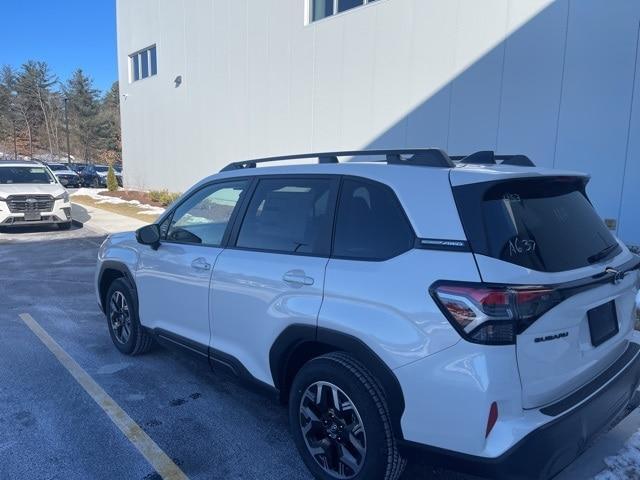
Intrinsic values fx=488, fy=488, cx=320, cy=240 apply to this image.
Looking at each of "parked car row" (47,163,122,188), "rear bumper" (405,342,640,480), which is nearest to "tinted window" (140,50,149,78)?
"parked car row" (47,163,122,188)

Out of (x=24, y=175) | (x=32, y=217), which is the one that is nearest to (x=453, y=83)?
(x=32, y=217)

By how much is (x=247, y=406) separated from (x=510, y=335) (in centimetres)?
235


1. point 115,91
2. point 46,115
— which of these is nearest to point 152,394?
point 46,115

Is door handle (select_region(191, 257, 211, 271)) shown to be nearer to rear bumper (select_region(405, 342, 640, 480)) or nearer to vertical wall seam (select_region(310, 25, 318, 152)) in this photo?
rear bumper (select_region(405, 342, 640, 480))

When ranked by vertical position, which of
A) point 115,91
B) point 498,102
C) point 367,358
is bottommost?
point 367,358

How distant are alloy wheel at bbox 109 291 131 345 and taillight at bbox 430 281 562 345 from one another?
11.1ft

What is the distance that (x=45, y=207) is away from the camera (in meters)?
12.5

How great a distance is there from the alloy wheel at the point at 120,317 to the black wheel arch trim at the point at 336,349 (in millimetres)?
2177

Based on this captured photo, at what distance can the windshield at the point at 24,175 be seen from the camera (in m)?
12.9

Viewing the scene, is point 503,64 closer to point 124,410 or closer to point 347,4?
point 347,4

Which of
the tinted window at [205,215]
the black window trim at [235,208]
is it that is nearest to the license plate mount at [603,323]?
the black window trim at [235,208]

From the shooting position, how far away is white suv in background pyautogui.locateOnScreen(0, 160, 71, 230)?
12000 mm

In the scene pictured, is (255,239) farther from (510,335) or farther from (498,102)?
(498,102)

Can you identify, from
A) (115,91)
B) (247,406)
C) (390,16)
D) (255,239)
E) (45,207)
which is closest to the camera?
(255,239)
